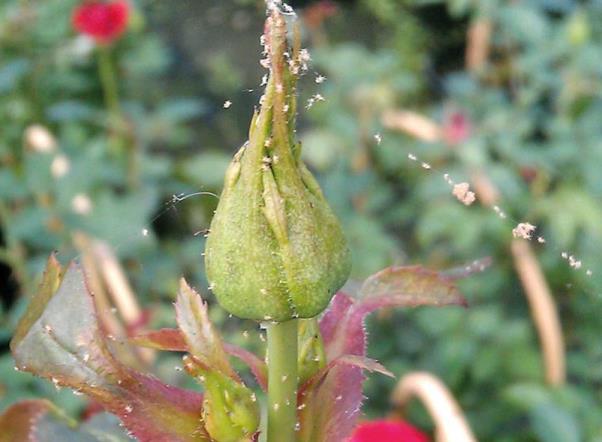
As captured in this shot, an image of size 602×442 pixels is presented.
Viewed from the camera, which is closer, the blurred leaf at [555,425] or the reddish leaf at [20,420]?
the reddish leaf at [20,420]

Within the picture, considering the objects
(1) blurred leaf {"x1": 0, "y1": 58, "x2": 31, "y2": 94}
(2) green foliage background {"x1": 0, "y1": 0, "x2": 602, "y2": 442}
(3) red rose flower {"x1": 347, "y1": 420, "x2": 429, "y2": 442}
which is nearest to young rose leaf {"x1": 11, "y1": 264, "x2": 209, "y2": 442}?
(3) red rose flower {"x1": 347, "y1": 420, "x2": 429, "y2": 442}

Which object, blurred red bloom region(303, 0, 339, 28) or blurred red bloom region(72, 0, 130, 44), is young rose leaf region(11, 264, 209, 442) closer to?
blurred red bloom region(72, 0, 130, 44)

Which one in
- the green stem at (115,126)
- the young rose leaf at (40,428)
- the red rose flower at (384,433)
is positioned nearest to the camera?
the young rose leaf at (40,428)

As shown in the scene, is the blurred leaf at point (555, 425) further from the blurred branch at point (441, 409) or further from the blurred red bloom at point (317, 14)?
the blurred red bloom at point (317, 14)

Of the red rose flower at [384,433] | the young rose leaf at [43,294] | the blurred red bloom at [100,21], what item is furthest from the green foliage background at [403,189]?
the young rose leaf at [43,294]

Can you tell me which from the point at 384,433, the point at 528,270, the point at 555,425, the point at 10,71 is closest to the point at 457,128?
the point at 528,270

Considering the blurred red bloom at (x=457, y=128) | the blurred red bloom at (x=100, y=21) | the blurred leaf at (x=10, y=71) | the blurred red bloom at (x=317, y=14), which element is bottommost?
the blurred red bloom at (x=457, y=128)

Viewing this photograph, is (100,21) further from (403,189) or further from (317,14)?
Answer: (403,189)
